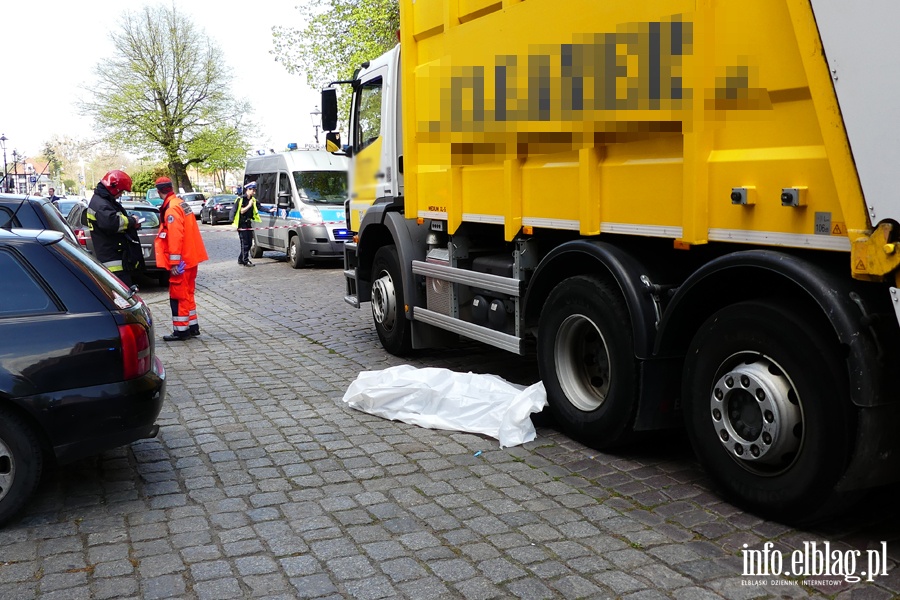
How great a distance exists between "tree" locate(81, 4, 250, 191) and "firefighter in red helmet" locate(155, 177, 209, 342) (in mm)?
44425

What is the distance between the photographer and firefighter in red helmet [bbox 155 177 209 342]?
30.0ft

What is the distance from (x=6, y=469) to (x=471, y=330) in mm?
3523

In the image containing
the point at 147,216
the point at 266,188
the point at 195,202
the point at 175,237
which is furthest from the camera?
the point at 195,202

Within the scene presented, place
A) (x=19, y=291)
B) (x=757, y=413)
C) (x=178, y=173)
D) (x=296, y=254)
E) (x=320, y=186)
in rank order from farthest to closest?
1. (x=178, y=173)
2. (x=320, y=186)
3. (x=296, y=254)
4. (x=19, y=291)
5. (x=757, y=413)

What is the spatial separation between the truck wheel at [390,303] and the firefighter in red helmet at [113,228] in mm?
3086

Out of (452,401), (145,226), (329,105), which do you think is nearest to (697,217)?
(452,401)

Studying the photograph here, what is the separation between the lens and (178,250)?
9.20m

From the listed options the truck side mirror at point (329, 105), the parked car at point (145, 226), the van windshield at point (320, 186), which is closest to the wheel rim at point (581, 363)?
the truck side mirror at point (329, 105)

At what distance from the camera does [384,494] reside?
464cm

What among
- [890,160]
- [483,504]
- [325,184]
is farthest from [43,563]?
[325,184]

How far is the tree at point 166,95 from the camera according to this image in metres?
50.1

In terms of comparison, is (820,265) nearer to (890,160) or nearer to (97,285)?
(890,160)

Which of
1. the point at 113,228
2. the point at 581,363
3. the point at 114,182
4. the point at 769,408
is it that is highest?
the point at 114,182

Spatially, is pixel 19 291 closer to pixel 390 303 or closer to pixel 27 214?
pixel 27 214
